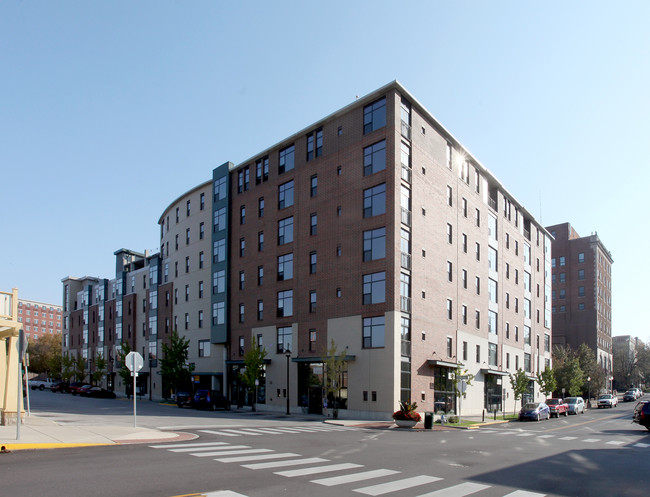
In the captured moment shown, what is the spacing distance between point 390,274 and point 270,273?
14232 mm

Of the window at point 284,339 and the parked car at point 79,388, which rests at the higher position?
the window at point 284,339

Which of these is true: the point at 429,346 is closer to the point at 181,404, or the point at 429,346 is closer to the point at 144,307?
the point at 181,404

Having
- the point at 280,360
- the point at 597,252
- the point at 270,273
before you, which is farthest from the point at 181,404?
the point at 597,252

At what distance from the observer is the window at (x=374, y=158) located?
39969mm

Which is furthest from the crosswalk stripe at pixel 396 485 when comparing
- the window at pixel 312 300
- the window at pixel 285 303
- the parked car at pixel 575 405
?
the parked car at pixel 575 405

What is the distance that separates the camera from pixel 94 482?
10672mm

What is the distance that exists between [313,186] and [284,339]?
1318cm

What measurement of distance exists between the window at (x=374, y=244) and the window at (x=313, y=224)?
221 inches

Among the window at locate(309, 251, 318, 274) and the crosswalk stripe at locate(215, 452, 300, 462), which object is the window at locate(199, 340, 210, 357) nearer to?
the window at locate(309, 251, 318, 274)

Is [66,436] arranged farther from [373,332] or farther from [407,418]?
[373,332]

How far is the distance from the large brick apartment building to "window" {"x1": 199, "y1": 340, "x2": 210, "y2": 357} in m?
0.22

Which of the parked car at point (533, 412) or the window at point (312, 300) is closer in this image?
the parked car at point (533, 412)

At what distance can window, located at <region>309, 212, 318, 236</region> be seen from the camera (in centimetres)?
4456

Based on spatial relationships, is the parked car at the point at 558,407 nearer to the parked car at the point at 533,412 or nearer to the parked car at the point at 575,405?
the parked car at the point at 575,405
